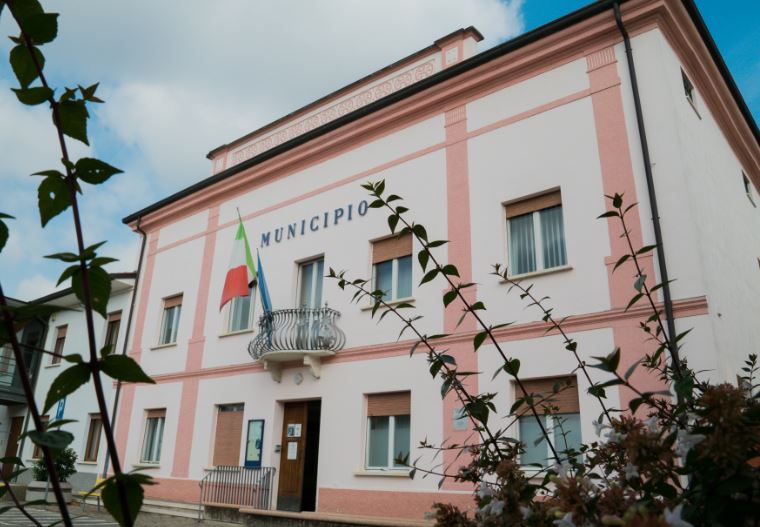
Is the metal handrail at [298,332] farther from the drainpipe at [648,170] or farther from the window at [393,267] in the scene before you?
the drainpipe at [648,170]

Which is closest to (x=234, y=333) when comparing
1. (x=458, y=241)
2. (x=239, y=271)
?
(x=239, y=271)

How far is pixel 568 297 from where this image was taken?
916 centimetres

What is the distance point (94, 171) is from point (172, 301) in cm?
1612

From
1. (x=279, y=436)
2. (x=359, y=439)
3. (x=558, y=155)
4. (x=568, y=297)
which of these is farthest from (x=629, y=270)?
(x=279, y=436)

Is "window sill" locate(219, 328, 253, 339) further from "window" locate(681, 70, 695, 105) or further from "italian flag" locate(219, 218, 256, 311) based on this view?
"window" locate(681, 70, 695, 105)

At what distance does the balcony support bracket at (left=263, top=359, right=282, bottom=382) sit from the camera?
12422mm

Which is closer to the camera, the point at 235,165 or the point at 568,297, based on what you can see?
the point at 568,297

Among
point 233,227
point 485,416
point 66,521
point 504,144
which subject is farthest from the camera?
point 233,227

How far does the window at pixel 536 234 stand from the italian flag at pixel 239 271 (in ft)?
19.2

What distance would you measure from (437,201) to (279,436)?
567cm

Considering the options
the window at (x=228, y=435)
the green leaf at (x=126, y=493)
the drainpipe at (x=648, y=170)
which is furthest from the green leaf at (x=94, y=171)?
the window at (x=228, y=435)

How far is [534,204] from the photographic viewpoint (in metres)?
10.1

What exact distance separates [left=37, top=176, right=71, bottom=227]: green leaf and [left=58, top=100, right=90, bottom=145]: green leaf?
0.22 feet

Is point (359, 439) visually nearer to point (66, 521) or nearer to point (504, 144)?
point (504, 144)
